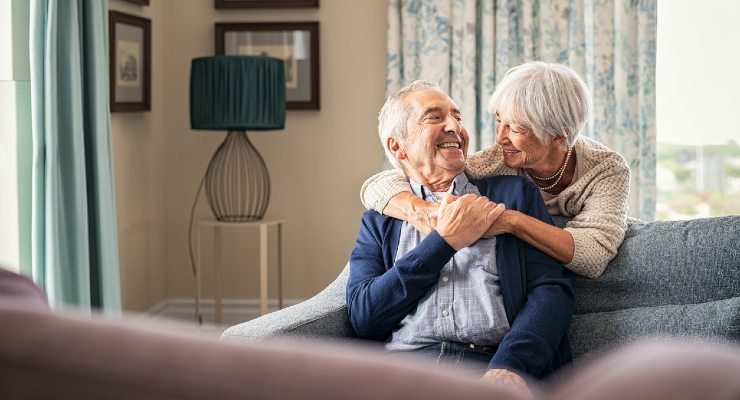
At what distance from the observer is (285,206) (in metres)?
5.21

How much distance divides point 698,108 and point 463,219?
299cm

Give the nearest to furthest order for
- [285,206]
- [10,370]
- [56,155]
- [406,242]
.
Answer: [10,370], [406,242], [56,155], [285,206]

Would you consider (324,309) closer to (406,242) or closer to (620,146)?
(406,242)

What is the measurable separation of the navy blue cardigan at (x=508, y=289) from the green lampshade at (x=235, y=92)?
2.06m

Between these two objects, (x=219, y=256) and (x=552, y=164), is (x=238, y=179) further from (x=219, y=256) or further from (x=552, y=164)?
(x=552, y=164)

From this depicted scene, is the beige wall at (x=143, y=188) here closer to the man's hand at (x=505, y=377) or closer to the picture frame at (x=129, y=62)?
the picture frame at (x=129, y=62)

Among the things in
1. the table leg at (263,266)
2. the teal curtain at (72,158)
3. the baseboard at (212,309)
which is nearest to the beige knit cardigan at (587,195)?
the teal curtain at (72,158)

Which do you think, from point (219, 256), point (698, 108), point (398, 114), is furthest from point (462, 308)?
point (698, 108)

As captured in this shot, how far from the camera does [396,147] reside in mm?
2680

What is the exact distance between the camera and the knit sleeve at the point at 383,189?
2572mm

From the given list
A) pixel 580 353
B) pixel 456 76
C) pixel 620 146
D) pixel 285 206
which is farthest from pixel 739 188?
pixel 580 353

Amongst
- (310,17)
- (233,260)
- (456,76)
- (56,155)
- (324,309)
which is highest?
(310,17)

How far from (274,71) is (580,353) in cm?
249

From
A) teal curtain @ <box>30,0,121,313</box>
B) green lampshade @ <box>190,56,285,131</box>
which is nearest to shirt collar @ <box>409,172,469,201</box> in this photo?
teal curtain @ <box>30,0,121,313</box>
